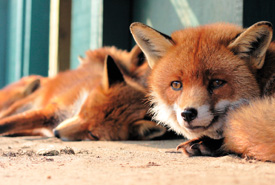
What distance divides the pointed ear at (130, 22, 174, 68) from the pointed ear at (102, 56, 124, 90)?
745mm

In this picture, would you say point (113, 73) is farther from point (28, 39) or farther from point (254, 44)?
point (28, 39)

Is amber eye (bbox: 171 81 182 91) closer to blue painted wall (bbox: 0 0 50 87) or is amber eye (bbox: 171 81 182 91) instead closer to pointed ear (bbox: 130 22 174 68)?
pointed ear (bbox: 130 22 174 68)

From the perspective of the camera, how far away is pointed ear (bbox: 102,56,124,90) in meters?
2.88

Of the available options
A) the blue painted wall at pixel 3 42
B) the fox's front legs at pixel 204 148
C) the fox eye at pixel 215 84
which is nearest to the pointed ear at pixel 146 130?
the fox's front legs at pixel 204 148

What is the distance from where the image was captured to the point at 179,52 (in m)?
1.93

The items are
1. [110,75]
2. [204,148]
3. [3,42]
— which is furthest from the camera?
[3,42]

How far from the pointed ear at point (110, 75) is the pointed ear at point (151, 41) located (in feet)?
2.44

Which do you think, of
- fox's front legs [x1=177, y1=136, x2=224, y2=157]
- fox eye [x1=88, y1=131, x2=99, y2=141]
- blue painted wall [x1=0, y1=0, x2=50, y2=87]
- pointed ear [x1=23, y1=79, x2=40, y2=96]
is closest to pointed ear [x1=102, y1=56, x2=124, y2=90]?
fox eye [x1=88, y1=131, x2=99, y2=141]

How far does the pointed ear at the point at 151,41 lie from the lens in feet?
6.70

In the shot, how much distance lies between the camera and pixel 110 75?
9.55 feet

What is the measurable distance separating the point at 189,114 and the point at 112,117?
4.02 feet

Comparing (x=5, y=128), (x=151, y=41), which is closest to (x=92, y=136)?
(x=5, y=128)

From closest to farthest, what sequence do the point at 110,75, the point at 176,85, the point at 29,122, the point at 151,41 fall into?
1. the point at 176,85
2. the point at 151,41
3. the point at 110,75
4. the point at 29,122

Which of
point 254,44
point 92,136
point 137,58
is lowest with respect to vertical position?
point 92,136
